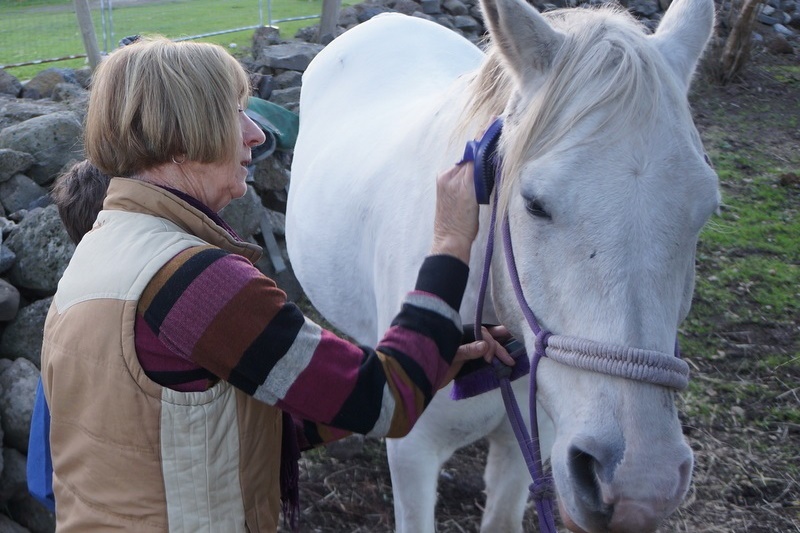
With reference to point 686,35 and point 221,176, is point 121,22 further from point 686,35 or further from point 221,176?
point 686,35

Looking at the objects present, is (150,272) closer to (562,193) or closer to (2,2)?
(562,193)

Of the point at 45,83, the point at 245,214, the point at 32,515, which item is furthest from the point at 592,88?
the point at 45,83

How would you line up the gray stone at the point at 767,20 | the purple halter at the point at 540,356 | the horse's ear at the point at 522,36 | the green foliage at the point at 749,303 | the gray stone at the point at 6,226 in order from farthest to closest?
the gray stone at the point at 767,20
the green foliage at the point at 749,303
the gray stone at the point at 6,226
the horse's ear at the point at 522,36
the purple halter at the point at 540,356

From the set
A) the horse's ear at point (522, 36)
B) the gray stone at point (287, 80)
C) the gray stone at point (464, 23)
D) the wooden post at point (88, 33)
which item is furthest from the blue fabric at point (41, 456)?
the gray stone at point (464, 23)

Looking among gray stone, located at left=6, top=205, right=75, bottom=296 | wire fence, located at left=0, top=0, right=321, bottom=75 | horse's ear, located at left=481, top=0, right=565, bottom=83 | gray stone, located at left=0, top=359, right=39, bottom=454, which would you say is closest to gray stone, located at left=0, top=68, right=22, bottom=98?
wire fence, located at left=0, top=0, right=321, bottom=75

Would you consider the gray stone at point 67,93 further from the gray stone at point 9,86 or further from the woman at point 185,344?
the woman at point 185,344

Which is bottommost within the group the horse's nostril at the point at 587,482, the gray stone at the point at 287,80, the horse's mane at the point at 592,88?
the gray stone at the point at 287,80

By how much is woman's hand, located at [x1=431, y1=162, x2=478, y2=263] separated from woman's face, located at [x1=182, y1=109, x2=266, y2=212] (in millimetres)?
450

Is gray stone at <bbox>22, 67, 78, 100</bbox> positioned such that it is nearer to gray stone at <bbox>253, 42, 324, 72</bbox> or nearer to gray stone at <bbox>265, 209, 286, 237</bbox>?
gray stone at <bbox>253, 42, 324, 72</bbox>

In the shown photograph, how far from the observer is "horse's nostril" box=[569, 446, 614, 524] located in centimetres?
133

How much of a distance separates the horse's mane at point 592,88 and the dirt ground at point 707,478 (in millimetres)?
1862

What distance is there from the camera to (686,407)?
356 centimetres

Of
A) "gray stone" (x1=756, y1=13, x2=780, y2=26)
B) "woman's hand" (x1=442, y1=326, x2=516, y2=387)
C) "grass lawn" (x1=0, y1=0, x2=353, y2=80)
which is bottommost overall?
"grass lawn" (x1=0, y1=0, x2=353, y2=80)

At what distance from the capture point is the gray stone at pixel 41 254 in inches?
123
